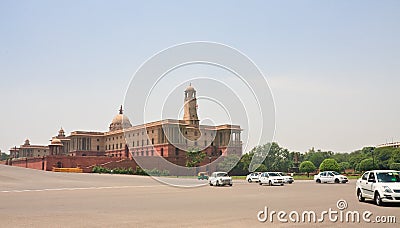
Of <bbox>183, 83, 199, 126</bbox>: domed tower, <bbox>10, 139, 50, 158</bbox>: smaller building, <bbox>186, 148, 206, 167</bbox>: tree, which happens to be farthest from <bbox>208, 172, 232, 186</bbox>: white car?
<bbox>10, 139, 50, 158</bbox>: smaller building

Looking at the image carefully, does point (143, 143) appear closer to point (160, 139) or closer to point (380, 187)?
point (160, 139)

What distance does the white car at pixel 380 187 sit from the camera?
54.3ft

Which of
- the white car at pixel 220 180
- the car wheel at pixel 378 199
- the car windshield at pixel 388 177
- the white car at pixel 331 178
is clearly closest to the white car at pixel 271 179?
the white car at pixel 220 180

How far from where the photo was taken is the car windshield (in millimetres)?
17719

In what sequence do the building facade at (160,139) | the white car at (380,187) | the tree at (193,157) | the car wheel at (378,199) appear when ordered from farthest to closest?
the building facade at (160,139)
the tree at (193,157)
the car wheel at (378,199)
the white car at (380,187)

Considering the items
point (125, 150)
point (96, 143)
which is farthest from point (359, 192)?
point (96, 143)

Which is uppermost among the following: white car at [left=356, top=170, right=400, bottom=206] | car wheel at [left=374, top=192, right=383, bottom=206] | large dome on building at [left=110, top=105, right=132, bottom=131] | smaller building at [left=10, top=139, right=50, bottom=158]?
large dome on building at [left=110, top=105, right=132, bottom=131]

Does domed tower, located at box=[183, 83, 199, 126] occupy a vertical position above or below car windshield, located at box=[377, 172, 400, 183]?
above

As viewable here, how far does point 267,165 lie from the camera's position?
295ft

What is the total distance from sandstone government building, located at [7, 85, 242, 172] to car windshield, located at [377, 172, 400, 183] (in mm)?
64224

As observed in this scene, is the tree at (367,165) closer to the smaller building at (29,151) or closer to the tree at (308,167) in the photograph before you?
the tree at (308,167)

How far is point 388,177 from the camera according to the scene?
1791 centimetres

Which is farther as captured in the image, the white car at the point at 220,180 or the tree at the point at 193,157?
the tree at the point at 193,157

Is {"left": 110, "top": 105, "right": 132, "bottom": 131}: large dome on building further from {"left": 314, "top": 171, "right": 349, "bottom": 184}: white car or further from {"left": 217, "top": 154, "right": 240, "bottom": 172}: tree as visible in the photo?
{"left": 314, "top": 171, "right": 349, "bottom": 184}: white car
